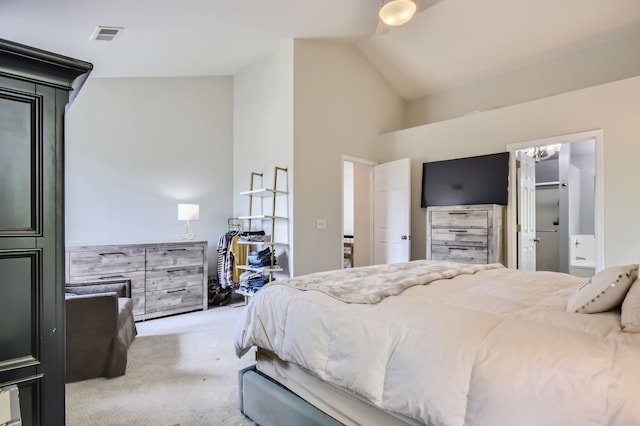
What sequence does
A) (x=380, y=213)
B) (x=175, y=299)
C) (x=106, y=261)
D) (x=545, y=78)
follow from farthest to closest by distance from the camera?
(x=380, y=213)
(x=545, y=78)
(x=175, y=299)
(x=106, y=261)

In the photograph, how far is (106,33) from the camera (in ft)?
10.9

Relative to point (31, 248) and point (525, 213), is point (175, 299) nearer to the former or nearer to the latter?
point (31, 248)

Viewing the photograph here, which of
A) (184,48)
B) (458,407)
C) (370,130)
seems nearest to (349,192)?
(370,130)

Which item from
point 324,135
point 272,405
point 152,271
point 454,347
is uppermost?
point 324,135

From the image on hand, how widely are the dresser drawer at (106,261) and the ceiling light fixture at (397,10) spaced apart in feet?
11.9

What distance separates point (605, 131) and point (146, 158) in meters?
5.39

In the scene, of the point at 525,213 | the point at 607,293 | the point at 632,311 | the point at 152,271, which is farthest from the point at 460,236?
the point at 152,271

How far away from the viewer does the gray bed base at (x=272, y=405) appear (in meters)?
1.52

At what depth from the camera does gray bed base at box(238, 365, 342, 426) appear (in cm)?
152

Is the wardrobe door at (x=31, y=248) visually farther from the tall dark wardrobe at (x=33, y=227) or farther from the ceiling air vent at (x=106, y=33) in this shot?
the ceiling air vent at (x=106, y=33)

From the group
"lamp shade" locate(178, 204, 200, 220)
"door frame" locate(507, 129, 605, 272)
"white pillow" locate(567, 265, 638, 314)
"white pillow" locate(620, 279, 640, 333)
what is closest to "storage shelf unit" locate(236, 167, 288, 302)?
"lamp shade" locate(178, 204, 200, 220)

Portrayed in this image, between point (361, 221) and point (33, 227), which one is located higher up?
point (33, 227)

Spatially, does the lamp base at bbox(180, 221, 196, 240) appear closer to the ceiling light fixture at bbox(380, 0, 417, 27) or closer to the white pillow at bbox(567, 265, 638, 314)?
the ceiling light fixture at bbox(380, 0, 417, 27)

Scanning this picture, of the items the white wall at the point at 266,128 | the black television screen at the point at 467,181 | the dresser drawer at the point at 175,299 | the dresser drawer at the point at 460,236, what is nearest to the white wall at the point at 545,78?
the black television screen at the point at 467,181
